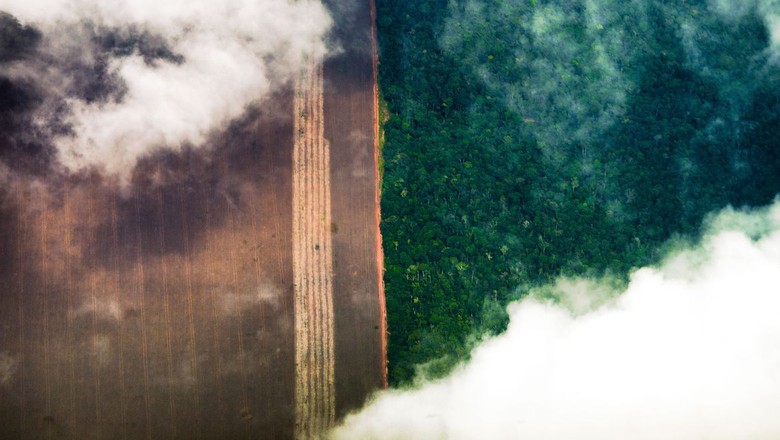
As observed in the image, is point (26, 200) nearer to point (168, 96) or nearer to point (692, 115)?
point (168, 96)

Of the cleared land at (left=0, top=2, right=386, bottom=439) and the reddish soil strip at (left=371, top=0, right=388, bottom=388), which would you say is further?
the reddish soil strip at (left=371, top=0, right=388, bottom=388)

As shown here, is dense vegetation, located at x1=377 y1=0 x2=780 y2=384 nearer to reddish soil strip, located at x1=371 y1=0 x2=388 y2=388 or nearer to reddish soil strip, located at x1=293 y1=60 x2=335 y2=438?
reddish soil strip, located at x1=371 y1=0 x2=388 y2=388

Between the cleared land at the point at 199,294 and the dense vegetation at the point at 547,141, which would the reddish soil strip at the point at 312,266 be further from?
the dense vegetation at the point at 547,141

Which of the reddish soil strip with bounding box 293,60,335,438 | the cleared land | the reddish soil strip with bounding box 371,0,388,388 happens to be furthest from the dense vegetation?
the reddish soil strip with bounding box 293,60,335,438

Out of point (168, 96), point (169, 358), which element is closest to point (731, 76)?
point (168, 96)

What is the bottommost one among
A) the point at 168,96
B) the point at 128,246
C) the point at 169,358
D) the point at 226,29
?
the point at 169,358
